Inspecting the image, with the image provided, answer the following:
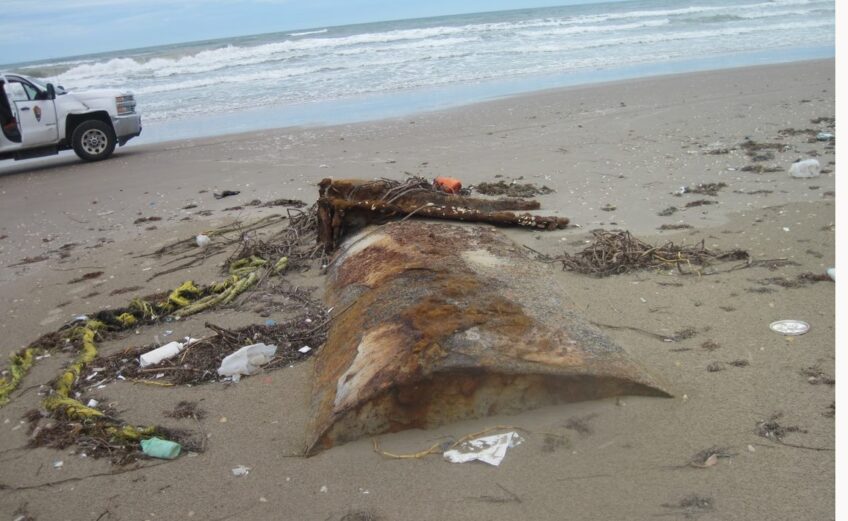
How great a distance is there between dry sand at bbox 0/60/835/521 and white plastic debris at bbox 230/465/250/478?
3 centimetres

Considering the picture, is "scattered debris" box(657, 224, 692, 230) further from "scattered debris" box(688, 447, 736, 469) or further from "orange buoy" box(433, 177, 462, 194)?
"scattered debris" box(688, 447, 736, 469)

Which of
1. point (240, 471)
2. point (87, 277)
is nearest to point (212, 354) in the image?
point (240, 471)

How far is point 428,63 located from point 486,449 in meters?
21.3

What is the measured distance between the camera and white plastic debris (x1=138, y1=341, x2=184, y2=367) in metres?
4.01

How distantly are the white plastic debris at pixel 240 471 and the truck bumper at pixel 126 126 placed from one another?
10603mm

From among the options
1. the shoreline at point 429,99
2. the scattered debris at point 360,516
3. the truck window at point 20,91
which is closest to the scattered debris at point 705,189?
the scattered debris at point 360,516

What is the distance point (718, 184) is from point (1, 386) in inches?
246

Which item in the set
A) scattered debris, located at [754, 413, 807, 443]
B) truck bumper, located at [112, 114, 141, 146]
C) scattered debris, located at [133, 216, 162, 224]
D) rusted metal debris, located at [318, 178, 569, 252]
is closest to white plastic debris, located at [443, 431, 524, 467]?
scattered debris, located at [754, 413, 807, 443]

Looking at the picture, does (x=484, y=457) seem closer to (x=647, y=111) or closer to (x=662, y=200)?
(x=662, y=200)

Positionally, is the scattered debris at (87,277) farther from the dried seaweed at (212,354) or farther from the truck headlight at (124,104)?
the truck headlight at (124,104)

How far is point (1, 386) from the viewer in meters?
3.91

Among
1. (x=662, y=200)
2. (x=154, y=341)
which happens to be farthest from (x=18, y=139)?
(x=662, y=200)

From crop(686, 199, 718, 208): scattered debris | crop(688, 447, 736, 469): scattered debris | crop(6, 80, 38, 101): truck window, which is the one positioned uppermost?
crop(6, 80, 38, 101): truck window

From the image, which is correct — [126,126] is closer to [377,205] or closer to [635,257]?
[377,205]
